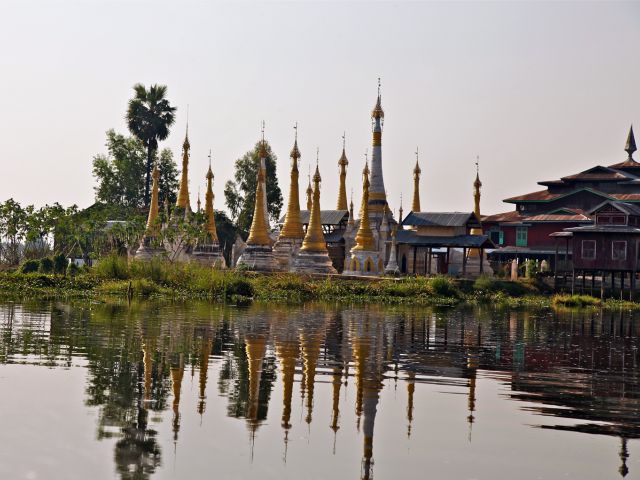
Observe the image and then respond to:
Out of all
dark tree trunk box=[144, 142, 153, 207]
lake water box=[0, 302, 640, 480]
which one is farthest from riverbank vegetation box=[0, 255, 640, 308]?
dark tree trunk box=[144, 142, 153, 207]

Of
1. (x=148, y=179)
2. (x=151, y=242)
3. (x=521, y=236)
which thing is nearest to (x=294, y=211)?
(x=151, y=242)

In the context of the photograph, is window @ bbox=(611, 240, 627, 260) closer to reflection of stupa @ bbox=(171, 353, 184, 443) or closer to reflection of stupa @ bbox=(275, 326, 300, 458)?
reflection of stupa @ bbox=(275, 326, 300, 458)

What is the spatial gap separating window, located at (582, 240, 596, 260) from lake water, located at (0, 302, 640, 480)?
1151 inches

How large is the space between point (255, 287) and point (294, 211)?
1723cm

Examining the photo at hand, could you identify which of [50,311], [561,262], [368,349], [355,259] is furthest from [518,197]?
[368,349]

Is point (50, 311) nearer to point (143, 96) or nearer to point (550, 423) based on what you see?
point (550, 423)

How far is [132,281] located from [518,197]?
116ft

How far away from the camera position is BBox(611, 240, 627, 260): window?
59938 mm

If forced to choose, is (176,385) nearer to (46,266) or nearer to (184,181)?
(46,266)

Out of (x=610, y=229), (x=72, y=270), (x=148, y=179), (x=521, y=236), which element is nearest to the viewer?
Answer: (x=72, y=270)

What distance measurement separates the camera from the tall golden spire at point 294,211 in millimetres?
69438

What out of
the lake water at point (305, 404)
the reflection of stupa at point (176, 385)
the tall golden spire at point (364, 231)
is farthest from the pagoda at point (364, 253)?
the reflection of stupa at point (176, 385)

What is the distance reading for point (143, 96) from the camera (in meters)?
87.6

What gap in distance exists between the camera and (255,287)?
54.0 m
